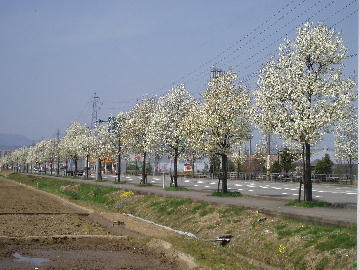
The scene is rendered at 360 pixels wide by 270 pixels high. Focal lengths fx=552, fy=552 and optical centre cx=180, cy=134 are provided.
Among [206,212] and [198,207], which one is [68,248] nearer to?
[206,212]

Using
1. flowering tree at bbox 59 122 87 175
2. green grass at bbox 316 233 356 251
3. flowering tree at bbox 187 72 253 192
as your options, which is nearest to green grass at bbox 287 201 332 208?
green grass at bbox 316 233 356 251

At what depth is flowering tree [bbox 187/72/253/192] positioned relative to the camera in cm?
3180

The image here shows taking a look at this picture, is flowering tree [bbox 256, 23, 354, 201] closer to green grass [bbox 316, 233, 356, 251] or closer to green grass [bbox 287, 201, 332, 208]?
green grass [bbox 287, 201, 332, 208]

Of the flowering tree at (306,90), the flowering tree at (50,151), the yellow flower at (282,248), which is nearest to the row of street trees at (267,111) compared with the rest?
the flowering tree at (306,90)

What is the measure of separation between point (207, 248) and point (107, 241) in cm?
431

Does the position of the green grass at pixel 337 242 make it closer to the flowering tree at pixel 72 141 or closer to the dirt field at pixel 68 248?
the dirt field at pixel 68 248

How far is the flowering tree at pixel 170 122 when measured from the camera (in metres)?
42.4

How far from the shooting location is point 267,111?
79.4 ft

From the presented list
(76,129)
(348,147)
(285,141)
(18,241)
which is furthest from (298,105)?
(76,129)

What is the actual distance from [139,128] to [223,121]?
2062 cm

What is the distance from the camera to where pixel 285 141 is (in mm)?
23859

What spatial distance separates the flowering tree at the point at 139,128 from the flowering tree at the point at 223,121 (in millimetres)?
18419

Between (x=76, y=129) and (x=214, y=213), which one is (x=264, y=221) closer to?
(x=214, y=213)

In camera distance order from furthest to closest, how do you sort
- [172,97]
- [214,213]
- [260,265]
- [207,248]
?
[172,97]
[214,213]
[207,248]
[260,265]
